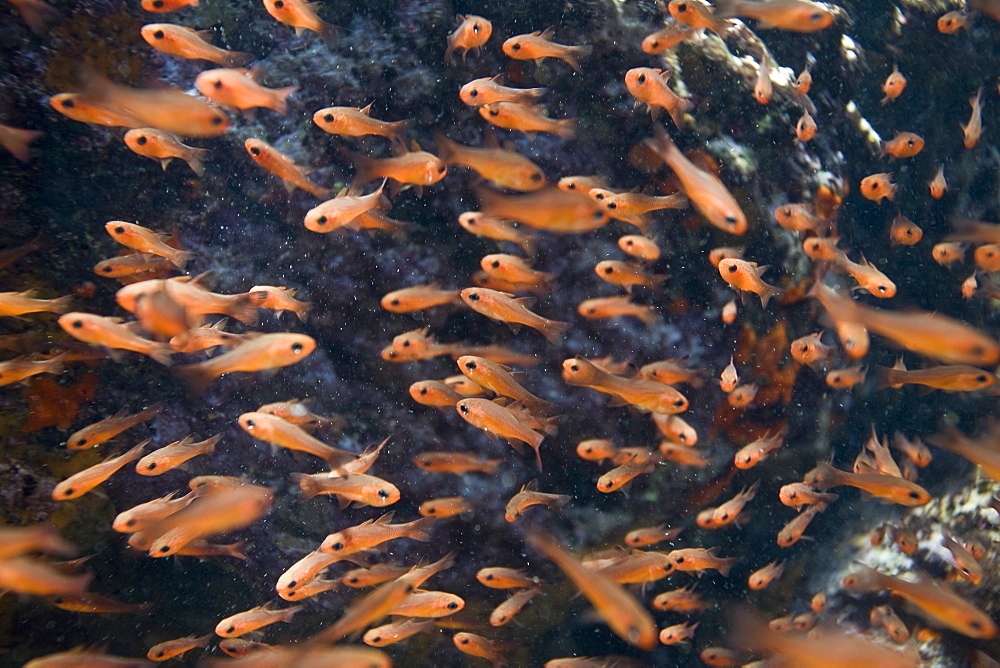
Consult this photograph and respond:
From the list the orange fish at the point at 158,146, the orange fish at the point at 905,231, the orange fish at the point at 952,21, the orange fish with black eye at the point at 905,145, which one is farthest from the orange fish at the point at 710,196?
the orange fish at the point at 952,21

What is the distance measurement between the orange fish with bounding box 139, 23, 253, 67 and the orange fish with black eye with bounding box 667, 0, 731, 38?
332 cm

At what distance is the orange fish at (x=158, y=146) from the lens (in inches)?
155

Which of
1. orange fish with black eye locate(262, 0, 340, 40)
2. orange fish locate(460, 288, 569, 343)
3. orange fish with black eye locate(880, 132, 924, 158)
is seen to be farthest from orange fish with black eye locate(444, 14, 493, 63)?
orange fish with black eye locate(880, 132, 924, 158)

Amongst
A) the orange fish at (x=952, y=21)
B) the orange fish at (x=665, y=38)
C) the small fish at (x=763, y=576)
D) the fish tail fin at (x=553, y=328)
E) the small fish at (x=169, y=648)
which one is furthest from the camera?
the orange fish at (x=952, y=21)

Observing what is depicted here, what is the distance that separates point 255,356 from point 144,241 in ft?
4.96

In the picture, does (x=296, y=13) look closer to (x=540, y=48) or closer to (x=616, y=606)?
(x=540, y=48)

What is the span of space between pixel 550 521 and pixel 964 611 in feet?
9.76

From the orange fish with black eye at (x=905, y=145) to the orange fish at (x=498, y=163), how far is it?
3.82 meters

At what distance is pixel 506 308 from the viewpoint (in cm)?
398

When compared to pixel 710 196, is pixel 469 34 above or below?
Answer: above

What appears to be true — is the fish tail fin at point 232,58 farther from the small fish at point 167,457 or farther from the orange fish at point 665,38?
the orange fish at point 665,38

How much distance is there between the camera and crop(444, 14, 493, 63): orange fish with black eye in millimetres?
4266

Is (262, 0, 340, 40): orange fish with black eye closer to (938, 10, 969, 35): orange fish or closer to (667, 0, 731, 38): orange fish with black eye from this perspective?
(667, 0, 731, 38): orange fish with black eye

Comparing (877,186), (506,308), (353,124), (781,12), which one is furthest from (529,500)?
(781,12)
